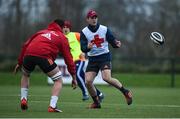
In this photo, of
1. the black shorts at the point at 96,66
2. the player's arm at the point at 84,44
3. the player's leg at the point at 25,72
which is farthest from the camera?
the black shorts at the point at 96,66

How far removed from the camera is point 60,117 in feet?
43.4

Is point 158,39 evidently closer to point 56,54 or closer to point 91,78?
point 91,78

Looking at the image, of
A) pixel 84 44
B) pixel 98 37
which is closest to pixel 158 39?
pixel 98 37

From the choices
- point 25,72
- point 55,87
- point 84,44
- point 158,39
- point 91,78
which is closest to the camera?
point 55,87

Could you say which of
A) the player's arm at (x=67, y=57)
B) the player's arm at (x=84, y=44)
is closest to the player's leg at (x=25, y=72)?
the player's arm at (x=67, y=57)

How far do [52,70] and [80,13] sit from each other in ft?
135

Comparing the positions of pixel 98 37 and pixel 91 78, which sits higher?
pixel 98 37

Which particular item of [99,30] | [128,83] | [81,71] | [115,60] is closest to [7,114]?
[99,30]

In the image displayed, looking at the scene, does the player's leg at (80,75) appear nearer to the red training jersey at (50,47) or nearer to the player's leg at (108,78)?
the player's leg at (108,78)

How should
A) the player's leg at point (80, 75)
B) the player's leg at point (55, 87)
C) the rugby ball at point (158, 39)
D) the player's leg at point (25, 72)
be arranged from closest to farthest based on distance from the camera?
1. the player's leg at point (55, 87)
2. the player's leg at point (25, 72)
3. the rugby ball at point (158, 39)
4. the player's leg at point (80, 75)

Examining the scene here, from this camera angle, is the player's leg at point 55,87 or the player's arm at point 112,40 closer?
the player's leg at point 55,87

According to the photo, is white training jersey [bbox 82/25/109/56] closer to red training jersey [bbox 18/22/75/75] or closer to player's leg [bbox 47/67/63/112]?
red training jersey [bbox 18/22/75/75]

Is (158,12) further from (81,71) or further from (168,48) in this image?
(81,71)

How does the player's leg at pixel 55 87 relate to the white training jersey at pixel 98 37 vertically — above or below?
below
